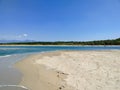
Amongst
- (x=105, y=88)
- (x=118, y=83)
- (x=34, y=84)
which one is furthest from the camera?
(x=34, y=84)

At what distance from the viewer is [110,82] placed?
7.25 metres

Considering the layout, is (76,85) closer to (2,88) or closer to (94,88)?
(94,88)

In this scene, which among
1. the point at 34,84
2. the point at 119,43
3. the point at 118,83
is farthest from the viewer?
the point at 119,43

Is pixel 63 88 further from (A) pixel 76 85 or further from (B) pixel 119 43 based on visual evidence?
(B) pixel 119 43

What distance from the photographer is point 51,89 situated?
670cm

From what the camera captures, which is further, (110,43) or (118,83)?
(110,43)

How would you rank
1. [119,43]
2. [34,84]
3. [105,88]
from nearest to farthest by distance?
[105,88]
[34,84]
[119,43]

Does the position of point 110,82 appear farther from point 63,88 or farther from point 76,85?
point 63,88

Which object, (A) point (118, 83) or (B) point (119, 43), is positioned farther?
(B) point (119, 43)

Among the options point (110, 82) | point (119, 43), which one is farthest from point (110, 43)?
point (110, 82)

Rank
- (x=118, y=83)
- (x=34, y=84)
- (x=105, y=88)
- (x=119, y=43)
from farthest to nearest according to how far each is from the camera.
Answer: (x=119, y=43) → (x=34, y=84) → (x=118, y=83) → (x=105, y=88)

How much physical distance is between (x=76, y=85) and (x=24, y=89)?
2.29 meters

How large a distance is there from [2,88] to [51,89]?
83.0 inches

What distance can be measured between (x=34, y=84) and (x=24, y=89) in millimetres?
936
